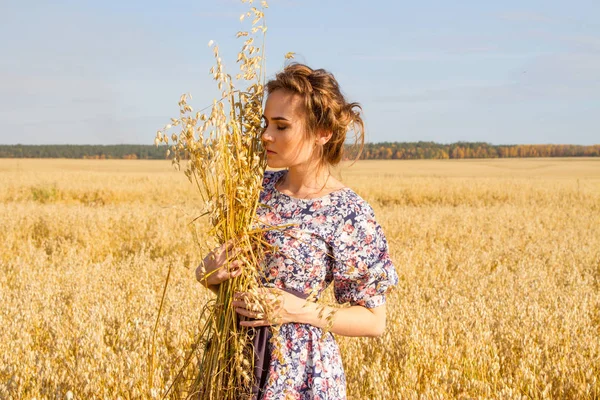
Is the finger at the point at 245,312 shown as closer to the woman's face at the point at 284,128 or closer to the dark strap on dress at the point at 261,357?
the dark strap on dress at the point at 261,357

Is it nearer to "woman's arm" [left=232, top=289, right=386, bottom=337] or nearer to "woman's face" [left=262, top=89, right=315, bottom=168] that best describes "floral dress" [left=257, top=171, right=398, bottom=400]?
"woman's arm" [left=232, top=289, right=386, bottom=337]

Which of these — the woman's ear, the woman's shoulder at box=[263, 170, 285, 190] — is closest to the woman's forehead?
the woman's ear

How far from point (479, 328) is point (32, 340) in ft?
9.58

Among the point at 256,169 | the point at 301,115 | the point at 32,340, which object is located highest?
the point at 301,115

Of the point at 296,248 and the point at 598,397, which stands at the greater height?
the point at 296,248

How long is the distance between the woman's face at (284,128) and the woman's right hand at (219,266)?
33 centimetres

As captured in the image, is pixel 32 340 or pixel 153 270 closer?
pixel 32 340

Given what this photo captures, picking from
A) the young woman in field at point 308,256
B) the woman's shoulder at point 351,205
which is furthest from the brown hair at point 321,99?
the woman's shoulder at point 351,205

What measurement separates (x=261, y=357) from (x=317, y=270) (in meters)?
0.35

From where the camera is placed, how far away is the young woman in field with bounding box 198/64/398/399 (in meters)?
1.95

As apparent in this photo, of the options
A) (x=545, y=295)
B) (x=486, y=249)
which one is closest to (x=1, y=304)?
(x=545, y=295)

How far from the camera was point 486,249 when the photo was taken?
7.94 m

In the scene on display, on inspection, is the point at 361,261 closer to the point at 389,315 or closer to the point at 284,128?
the point at 284,128

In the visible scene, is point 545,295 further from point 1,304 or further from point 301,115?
point 1,304
